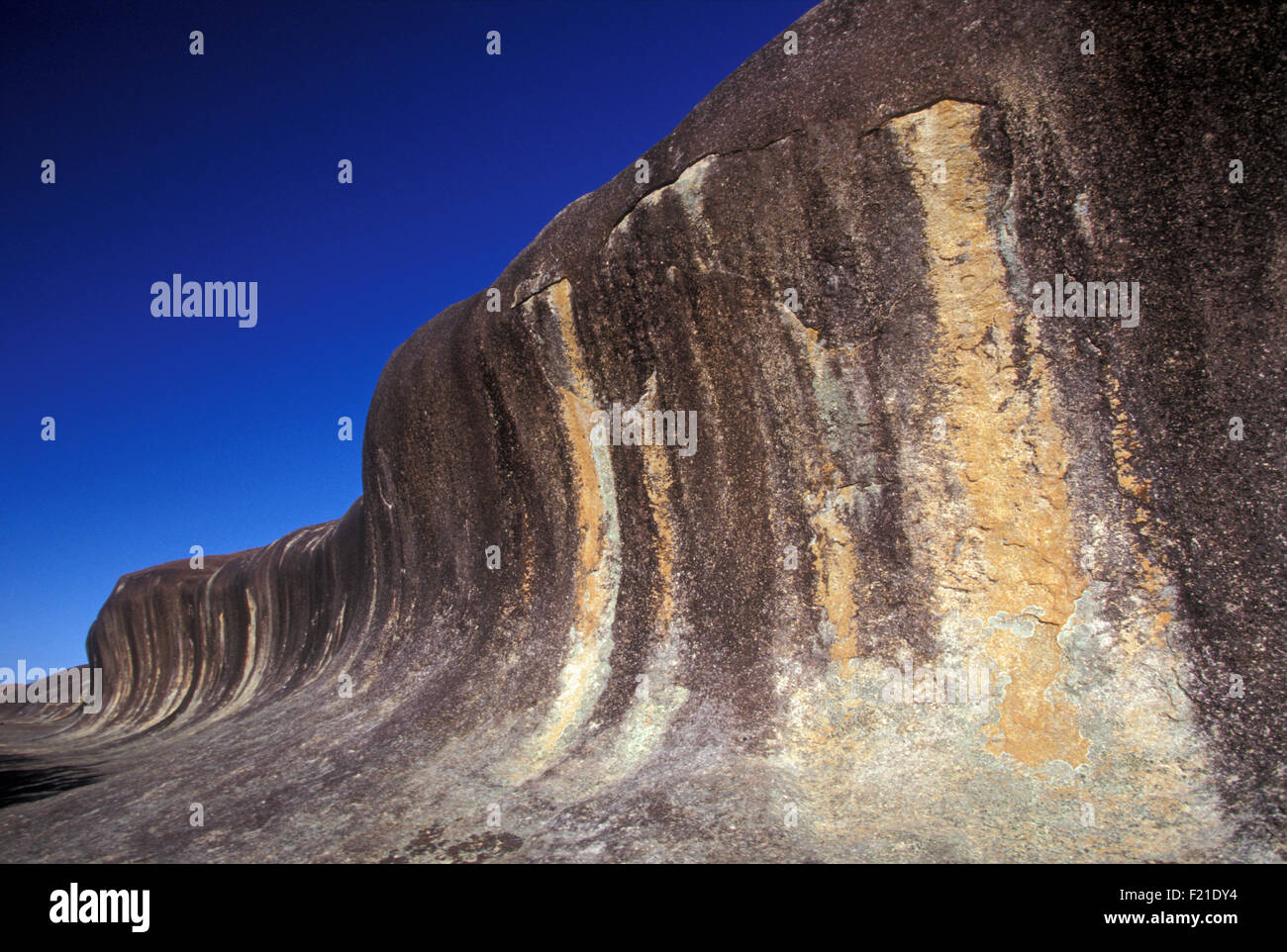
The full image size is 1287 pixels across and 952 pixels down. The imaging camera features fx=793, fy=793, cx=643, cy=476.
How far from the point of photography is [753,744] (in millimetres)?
3645

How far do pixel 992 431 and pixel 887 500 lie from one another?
0.55 meters

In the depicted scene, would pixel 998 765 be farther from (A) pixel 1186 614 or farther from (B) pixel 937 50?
(B) pixel 937 50

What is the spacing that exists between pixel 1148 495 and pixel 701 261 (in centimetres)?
236

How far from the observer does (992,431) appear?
353 cm

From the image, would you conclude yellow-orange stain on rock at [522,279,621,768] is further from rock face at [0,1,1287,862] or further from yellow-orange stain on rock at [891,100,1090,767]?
yellow-orange stain on rock at [891,100,1090,767]

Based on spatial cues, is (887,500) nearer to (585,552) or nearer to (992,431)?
(992,431)

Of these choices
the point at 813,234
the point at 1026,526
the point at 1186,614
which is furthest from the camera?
the point at 813,234

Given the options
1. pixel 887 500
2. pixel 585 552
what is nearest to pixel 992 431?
pixel 887 500

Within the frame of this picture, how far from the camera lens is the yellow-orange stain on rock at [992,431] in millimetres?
3326

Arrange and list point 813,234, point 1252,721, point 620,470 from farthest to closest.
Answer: point 620,470 < point 813,234 < point 1252,721

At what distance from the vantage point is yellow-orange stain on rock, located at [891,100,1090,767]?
3.33 m

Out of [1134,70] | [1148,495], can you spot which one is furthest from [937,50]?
[1148,495]

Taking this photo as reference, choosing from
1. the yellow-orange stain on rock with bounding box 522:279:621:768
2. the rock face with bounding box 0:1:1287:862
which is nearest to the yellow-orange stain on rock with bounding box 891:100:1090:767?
the rock face with bounding box 0:1:1287:862

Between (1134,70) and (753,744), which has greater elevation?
(1134,70)
